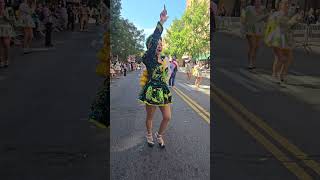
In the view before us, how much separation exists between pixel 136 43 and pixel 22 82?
6.39 feet

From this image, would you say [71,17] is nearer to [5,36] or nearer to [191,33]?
[5,36]

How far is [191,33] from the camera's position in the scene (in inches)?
125

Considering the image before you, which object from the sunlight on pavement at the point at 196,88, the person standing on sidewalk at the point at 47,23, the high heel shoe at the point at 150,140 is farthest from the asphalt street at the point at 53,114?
the sunlight on pavement at the point at 196,88

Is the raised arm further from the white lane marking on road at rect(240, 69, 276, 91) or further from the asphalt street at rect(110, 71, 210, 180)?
the white lane marking on road at rect(240, 69, 276, 91)

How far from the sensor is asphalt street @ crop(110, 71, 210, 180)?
3.44 meters

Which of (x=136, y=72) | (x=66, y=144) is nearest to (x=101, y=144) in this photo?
(x=66, y=144)

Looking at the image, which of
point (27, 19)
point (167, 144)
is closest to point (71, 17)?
point (27, 19)

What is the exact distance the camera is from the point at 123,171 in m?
3.55

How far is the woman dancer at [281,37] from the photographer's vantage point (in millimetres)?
4230

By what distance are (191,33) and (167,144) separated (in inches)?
35.2

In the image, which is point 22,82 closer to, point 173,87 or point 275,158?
point 173,87

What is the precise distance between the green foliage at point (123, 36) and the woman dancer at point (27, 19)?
5.23ft

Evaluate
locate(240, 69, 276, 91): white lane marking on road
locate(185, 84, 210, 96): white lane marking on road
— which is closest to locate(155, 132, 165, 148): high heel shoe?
locate(185, 84, 210, 96): white lane marking on road

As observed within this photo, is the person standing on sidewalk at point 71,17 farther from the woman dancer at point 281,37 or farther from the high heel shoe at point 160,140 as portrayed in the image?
the woman dancer at point 281,37
